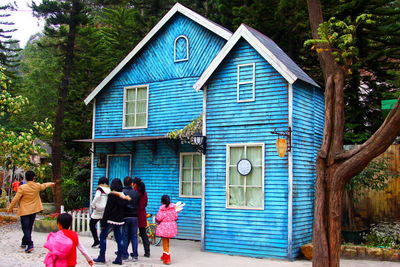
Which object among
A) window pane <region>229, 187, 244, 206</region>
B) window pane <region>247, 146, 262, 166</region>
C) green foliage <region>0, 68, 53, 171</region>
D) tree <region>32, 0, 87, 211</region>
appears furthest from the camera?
tree <region>32, 0, 87, 211</region>

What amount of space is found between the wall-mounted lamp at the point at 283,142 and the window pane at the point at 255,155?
73 cm

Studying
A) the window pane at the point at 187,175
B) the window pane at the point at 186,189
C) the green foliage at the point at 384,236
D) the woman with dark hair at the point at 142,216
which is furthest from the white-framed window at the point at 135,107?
the green foliage at the point at 384,236

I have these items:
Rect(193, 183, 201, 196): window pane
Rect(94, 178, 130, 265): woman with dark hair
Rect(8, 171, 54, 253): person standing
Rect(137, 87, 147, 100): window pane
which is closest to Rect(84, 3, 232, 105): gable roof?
Rect(137, 87, 147, 100): window pane

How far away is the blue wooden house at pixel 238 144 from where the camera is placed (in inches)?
465

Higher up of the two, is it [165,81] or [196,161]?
[165,81]

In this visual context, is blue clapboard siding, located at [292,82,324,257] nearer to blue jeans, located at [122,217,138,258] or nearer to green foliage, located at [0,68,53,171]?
blue jeans, located at [122,217,138,258]

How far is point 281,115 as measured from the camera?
11.9 m

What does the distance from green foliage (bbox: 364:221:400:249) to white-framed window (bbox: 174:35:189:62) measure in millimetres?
7897

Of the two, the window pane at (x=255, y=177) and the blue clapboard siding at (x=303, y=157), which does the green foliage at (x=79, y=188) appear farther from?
the blue clapboard siding at (x=303, y=157)

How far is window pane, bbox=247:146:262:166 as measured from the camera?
1220 centimetres

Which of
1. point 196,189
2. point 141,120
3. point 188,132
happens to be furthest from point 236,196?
point 141,120

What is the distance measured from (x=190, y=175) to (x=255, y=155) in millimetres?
3398

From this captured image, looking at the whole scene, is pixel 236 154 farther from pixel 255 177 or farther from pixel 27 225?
pixel 27 225

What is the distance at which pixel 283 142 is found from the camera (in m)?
11.3
